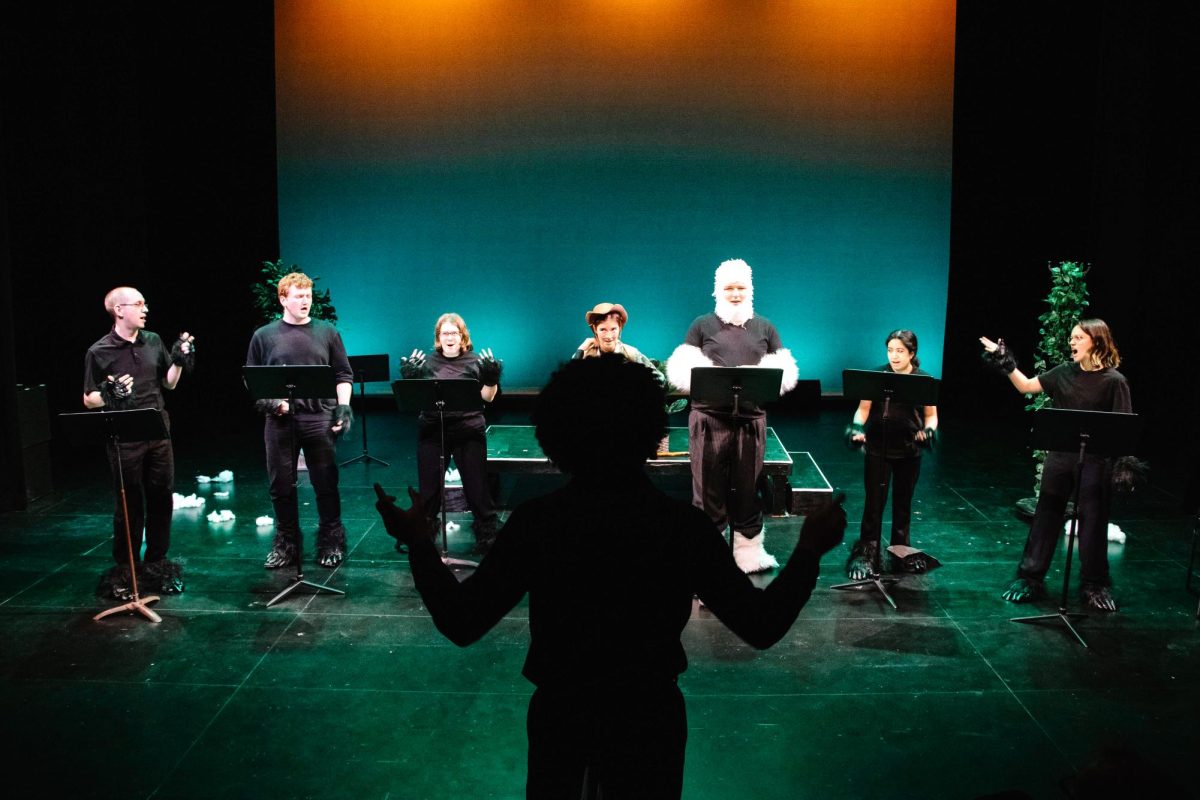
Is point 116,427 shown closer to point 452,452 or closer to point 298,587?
point 298,587

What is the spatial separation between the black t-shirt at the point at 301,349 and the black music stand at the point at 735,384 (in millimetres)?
2099

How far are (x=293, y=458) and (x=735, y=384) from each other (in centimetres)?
263

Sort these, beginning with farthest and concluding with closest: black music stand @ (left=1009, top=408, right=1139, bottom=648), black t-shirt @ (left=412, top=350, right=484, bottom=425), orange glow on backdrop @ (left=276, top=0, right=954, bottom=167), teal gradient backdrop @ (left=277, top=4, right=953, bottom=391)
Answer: teal gradient backdrop @ (left=277, top=4, right=953, bottom=391)
orange glow on backdrop @ (left=276, top=0, right=954, bottom=167)
black t-shirt @ (left=412, top=350, right=484, bottom=425)
black music stand @ (left=1009, top=408, right=1139, bottom=648)

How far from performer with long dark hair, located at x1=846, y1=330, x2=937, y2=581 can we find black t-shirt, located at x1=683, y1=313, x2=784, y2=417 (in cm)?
65

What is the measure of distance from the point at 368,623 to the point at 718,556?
3.54 meters

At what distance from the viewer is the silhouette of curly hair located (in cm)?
172

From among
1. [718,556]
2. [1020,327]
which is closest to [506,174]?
[1020,327]

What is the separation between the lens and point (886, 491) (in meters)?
5.38

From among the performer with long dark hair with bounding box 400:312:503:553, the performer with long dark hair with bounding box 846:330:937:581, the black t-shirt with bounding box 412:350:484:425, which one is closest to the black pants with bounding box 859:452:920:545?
the performer with long dark hair with bounding box 846:330:937:581

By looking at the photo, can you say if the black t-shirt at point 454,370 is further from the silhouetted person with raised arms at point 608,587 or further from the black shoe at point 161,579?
the silhouetted person with raised arms at point 608,587

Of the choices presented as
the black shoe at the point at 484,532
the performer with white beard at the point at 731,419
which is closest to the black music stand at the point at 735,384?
the performer with white beard at the point at 731,419

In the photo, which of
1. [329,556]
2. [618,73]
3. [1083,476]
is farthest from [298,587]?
[618,73]

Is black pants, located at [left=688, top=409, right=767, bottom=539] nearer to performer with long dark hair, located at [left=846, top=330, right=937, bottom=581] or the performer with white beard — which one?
the performer with white beard

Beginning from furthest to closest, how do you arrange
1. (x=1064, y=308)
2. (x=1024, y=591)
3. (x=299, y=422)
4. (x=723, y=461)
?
(x=1064, y=308) → (x=299, y=422) → (x=723, y=461) → (x=1024, y=591)
